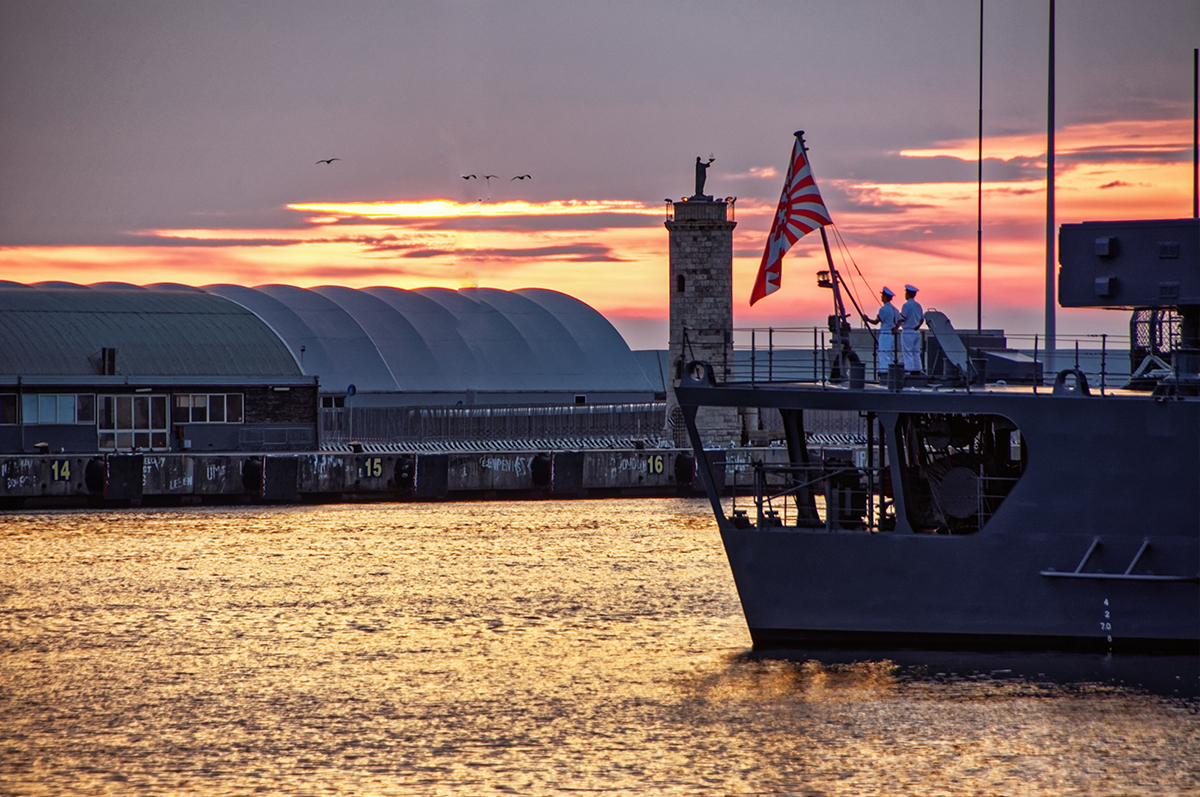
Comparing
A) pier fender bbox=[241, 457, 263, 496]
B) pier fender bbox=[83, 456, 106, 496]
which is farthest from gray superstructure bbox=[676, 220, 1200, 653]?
pier fender bbox=[83, 456, 106, 496]

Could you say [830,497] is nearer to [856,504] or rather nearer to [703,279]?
[856,504]

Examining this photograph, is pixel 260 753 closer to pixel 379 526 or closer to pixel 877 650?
pixel 877 650

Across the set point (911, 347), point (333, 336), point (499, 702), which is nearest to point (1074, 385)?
point (911, 347)

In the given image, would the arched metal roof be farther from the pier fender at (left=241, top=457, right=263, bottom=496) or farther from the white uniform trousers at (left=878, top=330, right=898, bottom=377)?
the white uniform trousers at (left=878, top=330, right=898, bottom=377)

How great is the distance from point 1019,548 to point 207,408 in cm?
3725

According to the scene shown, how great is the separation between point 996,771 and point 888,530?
5036mm

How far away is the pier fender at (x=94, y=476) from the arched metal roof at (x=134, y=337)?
799cm

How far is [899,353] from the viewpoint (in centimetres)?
2150

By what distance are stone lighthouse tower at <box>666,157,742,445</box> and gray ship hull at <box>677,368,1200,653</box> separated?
1448 inches

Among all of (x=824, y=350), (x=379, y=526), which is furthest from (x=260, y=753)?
(x=379, y=526)

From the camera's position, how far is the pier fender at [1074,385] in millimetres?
19469

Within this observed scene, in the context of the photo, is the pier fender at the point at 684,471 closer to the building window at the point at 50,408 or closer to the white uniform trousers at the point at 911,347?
the building window at the point at 50,408

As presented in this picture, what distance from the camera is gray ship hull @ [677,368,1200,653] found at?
1897 cm

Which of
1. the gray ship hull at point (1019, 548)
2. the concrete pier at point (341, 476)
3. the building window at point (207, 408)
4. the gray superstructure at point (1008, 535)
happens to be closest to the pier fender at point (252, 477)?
the concrete pier at point (341, 476)
